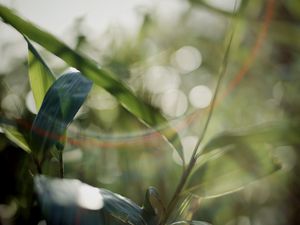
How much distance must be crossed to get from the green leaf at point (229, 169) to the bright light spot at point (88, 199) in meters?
0.20

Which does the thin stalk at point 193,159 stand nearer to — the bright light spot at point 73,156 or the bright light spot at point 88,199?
the bright light spot at point 88,199

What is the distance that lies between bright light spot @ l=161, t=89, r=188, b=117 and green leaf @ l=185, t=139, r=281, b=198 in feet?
2.92

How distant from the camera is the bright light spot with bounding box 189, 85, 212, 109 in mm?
1635

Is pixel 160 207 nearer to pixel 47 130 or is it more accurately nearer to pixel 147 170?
pixel 47 130

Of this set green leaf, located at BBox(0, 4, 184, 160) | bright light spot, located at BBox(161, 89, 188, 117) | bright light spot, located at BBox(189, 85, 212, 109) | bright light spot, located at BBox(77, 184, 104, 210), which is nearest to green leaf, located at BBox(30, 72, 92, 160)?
green leaf, located at BBox(0, 4, 184, 160)

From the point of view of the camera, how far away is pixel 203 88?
5.71 ft

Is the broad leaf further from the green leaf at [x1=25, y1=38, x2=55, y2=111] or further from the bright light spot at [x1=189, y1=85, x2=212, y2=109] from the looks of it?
the bright light spot at [x1=189, y1=85, x2=212, y2=109]

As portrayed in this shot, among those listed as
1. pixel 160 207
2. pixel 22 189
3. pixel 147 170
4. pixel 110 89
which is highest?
pixel 110 89

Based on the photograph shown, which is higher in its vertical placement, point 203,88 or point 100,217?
point 100,217

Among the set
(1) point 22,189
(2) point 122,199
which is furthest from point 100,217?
(1) point 22,189

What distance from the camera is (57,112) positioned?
0.51 metres

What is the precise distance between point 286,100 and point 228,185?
1.25 meters

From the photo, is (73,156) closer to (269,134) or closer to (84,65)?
(84,65)

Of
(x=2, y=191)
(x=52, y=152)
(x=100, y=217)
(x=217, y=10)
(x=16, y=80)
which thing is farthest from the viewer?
(x=16, y=80)
